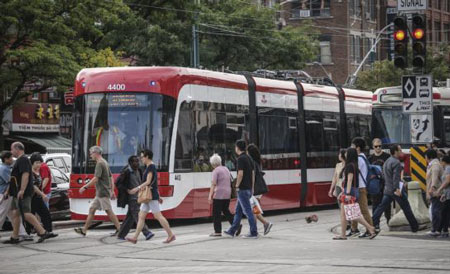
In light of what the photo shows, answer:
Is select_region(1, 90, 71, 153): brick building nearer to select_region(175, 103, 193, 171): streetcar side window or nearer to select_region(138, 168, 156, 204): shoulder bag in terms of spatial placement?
select_region(175, 103, 193, 171): streetcar side window

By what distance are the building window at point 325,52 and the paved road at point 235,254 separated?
54.1 meters

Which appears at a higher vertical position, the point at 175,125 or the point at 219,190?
the point at 175,125

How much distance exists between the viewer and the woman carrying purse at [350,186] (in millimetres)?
19062

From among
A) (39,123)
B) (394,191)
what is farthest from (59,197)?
(39,123)

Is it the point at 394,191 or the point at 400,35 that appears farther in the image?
the point at 400,35

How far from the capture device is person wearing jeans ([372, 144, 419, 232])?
2038 centimetres

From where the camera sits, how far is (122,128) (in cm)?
2277

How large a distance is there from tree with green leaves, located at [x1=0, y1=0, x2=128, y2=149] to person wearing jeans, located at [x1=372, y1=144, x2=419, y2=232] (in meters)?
17.9

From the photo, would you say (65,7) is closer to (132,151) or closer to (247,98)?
(247,98)

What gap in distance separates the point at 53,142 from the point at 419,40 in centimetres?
2975

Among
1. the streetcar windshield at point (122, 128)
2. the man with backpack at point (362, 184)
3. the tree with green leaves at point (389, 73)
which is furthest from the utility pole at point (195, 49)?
the man with backpack at point (362, 184)

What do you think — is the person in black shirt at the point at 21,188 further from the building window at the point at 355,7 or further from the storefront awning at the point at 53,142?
the building window at the point at 355,7

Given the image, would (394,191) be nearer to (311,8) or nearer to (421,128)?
(421,128)

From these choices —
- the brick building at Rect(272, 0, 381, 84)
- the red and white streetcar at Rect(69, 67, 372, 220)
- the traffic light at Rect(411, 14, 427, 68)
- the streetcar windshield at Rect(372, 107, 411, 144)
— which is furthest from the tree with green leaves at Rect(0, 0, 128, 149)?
the brick building at Rect(272, 0, 381, 84)
